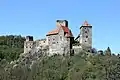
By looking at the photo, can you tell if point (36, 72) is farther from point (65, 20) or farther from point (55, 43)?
point (65, 20)

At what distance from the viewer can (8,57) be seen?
110625mm

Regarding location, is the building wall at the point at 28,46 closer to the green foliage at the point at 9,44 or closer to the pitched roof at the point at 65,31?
the pitched roof at the point at 65,31

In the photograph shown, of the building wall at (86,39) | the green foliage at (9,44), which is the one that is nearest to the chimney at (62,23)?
the building wall at (86,39)

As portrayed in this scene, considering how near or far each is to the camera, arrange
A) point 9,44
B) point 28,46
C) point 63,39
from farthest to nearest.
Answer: point 9,44
point 28,46
point 63,39

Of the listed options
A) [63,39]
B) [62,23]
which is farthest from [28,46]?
[63,39]

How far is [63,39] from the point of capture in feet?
273

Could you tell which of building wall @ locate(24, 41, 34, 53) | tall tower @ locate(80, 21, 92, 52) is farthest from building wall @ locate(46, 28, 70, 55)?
→ building wall @ locate(24, 41, 34, 53)

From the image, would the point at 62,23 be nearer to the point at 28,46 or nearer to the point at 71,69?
the point at 28,46

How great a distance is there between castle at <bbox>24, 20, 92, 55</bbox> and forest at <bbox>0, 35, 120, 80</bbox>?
1.58m

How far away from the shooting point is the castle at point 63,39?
80625mm

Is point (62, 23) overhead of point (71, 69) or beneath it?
overhead

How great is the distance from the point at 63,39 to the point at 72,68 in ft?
22.9

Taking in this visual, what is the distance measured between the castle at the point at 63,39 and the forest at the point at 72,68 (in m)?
1.58

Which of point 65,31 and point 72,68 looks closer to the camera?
point 72,68
